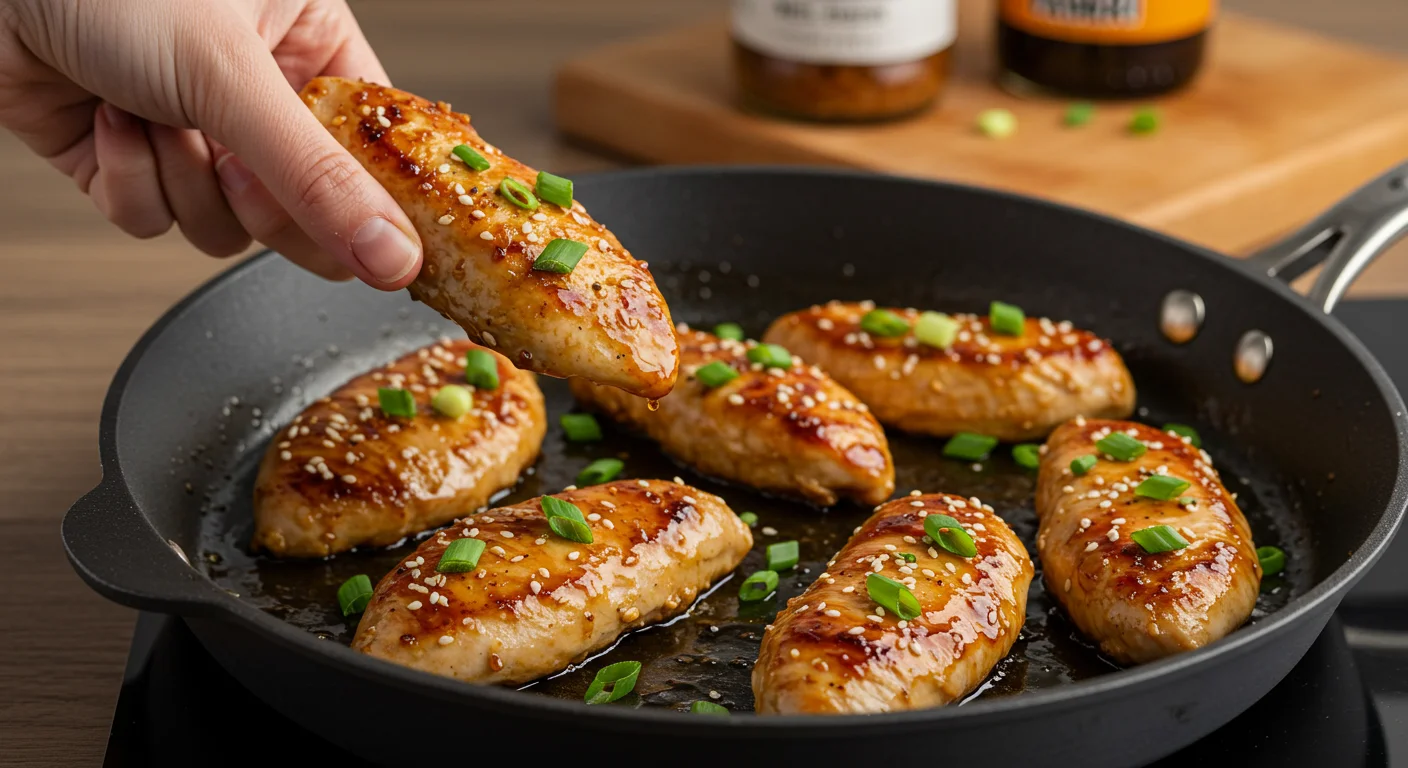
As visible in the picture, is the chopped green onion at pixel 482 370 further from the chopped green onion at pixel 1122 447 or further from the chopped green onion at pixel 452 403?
the chopped green onion at pixel 1122 447

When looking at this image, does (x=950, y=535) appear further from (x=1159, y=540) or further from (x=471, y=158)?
(x=471, y=158)

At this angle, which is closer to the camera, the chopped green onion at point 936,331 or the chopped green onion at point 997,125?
the chopped green onion at point 936,331

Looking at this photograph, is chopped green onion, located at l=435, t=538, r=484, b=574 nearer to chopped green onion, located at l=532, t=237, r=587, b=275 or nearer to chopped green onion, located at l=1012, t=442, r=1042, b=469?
chopped green onion, located at l=532, t=237, r=587, b=275

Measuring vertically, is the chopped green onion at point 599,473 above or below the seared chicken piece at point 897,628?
below

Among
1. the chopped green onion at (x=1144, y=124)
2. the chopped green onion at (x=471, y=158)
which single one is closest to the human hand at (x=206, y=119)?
the chopped green onion at (x=471, y=158)

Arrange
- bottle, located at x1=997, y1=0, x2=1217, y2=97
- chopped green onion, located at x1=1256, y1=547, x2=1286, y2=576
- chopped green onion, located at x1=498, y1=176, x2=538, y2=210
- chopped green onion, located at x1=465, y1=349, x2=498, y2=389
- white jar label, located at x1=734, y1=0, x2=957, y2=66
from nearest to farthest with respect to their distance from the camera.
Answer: chopped green onion, located at x1=498, y1=176, x2=538, y2=210 → chopped green onion, located at x1=1256, y1=547, x2=1286, y2=576 → chopped green onion, located at x1=465, y1=349, x2=498, y2=389 → white jar label, located at x1=734, y1=0, x2=957, y2=66 → bottle, located at x1=997, y1=0, x2=1217, y2=97

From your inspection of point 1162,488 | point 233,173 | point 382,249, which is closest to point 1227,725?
point 1162,488

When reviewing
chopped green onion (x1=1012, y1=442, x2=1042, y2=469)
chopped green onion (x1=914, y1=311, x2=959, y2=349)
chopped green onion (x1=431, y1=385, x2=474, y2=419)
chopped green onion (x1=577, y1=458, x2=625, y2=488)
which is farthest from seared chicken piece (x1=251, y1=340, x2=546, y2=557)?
chopped green onion (x1=1012, y1=442, x2=1042, y2=469)
